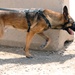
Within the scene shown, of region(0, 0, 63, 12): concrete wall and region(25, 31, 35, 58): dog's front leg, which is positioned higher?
region(0, 0, 63, 12): concrete wall

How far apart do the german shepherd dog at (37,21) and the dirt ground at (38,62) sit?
1.17 ft

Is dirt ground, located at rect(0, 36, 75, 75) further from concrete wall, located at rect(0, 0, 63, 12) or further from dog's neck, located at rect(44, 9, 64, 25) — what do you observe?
concrete wall, located at rect(0, 0, 63, 12)

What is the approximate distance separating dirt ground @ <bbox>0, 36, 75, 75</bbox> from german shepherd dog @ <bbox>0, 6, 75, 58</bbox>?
355mm

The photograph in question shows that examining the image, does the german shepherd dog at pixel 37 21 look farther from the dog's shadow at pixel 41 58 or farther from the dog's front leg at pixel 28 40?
the dog's shadow at pixel 41 58

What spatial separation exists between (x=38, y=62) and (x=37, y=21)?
0.95m

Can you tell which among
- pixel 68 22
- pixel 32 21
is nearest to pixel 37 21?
pixel 32 21

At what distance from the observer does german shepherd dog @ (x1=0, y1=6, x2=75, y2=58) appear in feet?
21.4

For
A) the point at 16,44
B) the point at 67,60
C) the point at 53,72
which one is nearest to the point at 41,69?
the point at 53,72

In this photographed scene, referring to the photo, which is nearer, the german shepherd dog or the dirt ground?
the dirt ground

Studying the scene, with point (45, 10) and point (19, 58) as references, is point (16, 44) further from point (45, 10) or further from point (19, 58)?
point (45, 10)

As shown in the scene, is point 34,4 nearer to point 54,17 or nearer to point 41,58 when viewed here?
point 54,17

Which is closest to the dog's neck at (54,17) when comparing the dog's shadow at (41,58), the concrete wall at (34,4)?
the concrete wall at (34,4)

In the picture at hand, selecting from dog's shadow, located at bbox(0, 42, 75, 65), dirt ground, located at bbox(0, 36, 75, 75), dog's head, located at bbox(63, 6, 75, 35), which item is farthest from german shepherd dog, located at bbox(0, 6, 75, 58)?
dirt ground, located at bbox(0, 36, 75, 75)

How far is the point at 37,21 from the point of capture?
258 inches
